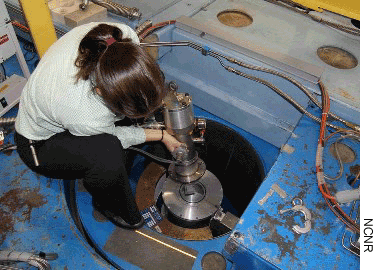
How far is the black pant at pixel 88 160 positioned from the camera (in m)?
1.18

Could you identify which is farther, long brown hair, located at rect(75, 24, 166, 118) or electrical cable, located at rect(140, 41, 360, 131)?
electrical cable, located at rect(140, 41, 360, 131)

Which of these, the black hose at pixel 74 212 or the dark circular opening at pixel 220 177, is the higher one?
the black hose at pixel 74 212

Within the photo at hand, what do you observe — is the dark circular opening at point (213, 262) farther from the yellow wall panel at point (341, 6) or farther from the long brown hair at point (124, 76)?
the yellow wall panel at point (341, 6)

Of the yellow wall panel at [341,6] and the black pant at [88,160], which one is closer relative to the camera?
the yellow wall panel at [341,6]

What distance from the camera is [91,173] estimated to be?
122 centimetres

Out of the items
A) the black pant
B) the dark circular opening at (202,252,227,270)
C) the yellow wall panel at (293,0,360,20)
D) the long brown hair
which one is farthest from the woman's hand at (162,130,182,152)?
the yellow wall panel at (293,0,360,20)

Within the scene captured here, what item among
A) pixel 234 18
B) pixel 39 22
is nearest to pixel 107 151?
pixel 39 22

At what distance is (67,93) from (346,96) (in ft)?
3.75

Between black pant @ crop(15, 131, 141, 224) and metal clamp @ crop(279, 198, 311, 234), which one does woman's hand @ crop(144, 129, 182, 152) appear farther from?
metal clamp @ crop(279, 198, 311, 234)

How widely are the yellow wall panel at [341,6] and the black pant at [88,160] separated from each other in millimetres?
885

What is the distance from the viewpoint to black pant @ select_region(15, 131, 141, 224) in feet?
3.87

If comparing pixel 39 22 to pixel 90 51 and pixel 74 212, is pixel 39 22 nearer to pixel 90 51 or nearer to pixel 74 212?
pixel 90 51

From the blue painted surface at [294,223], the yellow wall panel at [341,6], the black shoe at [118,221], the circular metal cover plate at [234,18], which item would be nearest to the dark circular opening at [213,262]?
the blue painted surface at [294,223]

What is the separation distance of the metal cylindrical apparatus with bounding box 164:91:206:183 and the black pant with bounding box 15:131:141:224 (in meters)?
0.22
